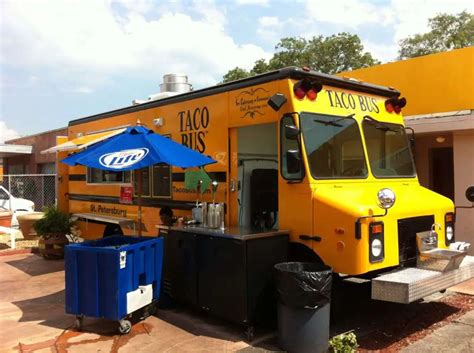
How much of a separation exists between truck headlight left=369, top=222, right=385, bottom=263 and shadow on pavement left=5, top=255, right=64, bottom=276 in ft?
19.8

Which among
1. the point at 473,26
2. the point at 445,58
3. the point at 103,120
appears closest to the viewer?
the point at 103,120

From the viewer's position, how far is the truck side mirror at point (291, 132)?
4848mm

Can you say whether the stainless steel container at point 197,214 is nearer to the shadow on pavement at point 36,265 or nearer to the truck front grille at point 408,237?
the truck front grille at point 408,237

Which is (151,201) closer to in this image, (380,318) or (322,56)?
(380,318)

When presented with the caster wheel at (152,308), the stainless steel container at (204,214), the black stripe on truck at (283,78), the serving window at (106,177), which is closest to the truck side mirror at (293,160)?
the black stripe on truck at (283,78)

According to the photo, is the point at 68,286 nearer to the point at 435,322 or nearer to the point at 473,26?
the point at 435,322

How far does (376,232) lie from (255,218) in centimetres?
203

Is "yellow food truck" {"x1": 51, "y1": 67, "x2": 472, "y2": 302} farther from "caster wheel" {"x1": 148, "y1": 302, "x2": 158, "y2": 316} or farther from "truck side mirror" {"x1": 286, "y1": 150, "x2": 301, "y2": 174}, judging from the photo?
"caster wheel" {"x1": 148, "y1": 302, "x2": 158, "y2": 316}

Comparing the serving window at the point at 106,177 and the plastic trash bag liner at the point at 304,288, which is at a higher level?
the serving window at the point at 106,177

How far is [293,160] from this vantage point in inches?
192

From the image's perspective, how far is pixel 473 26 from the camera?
1247 inches

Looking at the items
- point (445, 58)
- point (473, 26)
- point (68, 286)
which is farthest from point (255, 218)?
point (473, 26)

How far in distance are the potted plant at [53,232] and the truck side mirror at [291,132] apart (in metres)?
6.18

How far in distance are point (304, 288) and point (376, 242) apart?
36.6 inches
